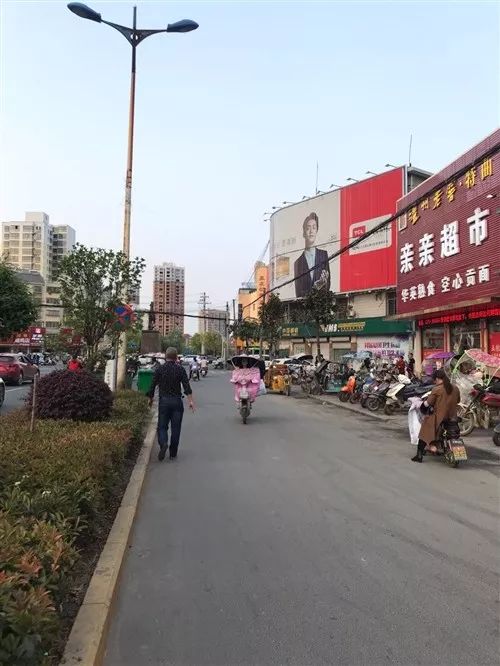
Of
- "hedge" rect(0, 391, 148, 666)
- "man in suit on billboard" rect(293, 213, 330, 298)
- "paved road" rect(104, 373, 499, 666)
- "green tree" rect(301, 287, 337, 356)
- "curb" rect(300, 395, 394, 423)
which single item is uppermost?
"man in suit on billboard" rect(293, 213, 330, 298)

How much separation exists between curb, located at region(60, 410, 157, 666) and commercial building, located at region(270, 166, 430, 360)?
116ft

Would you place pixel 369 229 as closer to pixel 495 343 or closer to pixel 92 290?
pixel 495 343

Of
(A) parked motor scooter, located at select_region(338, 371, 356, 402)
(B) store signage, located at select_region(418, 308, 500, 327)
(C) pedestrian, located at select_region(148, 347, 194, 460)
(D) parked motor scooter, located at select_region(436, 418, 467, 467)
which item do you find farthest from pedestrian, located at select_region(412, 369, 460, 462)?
(B) store signage, located at select_region(418, 308, 500, 327)

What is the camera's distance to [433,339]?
26188 mm

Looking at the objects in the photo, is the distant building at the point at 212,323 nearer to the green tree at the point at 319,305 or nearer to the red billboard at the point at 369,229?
the red billboard at the point at 369,229

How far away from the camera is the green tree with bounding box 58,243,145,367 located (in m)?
11.6

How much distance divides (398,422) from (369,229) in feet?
109

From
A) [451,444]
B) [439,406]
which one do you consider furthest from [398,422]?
[451,444]

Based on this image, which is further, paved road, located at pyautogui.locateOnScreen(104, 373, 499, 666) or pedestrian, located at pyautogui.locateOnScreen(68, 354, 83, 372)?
pedestrian, located at pyautogui.locateOnScreen(68, 354, 83, 372)

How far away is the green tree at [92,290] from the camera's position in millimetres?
11570

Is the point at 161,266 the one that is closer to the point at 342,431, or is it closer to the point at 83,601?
the point at 342,431

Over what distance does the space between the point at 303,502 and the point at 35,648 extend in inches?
172

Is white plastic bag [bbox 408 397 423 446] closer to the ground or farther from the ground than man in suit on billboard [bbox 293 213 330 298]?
closer to the ground

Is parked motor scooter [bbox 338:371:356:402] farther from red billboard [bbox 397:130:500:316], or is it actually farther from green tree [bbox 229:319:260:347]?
green tree [bbox 229:319:260:347]
